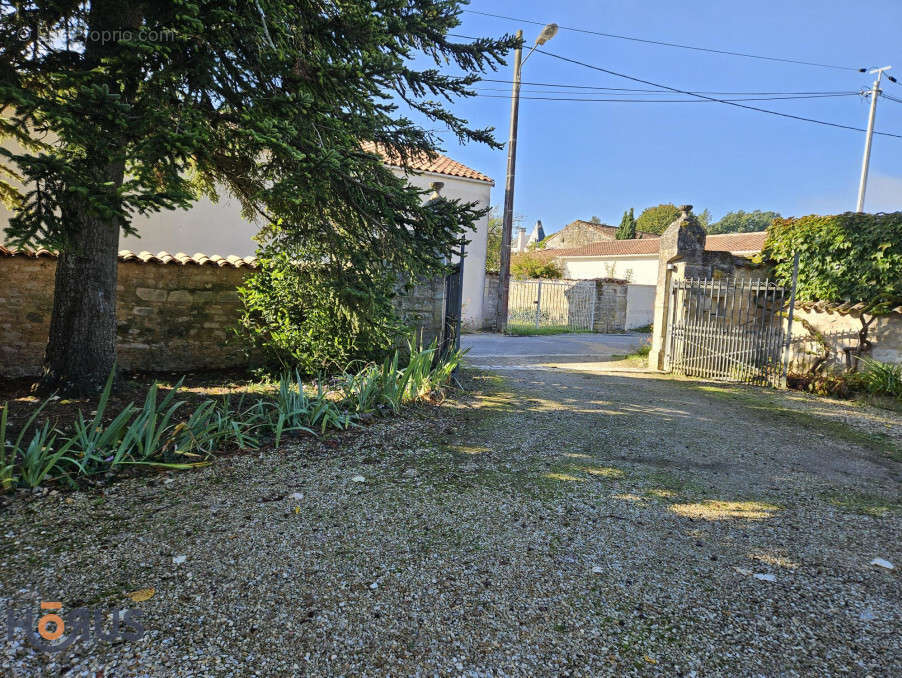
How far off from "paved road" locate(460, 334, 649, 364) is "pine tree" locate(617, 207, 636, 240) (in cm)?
3313

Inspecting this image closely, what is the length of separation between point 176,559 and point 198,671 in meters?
0.82

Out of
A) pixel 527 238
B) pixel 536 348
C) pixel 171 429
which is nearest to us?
pixel 171 429

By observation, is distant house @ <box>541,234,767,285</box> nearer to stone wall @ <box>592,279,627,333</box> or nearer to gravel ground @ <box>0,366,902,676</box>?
stone wall @ <box>592,279,627,333</box>

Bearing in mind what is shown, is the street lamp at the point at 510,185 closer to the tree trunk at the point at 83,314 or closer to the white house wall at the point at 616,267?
the tree trunk at the point at 83,314

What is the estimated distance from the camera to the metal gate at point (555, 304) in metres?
20.1

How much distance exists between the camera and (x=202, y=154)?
3.58 metres

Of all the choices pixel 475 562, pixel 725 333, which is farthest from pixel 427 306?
pixel 725 333

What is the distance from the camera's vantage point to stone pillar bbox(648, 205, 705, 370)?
902 cm

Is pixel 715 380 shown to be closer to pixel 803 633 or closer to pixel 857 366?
pixel 857 366

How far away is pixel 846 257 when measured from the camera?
7969mm

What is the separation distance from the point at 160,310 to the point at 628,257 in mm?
26720

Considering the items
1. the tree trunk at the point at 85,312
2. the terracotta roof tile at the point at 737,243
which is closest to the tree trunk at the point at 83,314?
the tree trunk at the point at 85,312

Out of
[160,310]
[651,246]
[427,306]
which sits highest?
[651,246]

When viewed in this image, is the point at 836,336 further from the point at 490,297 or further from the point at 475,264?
the point at 490,297
